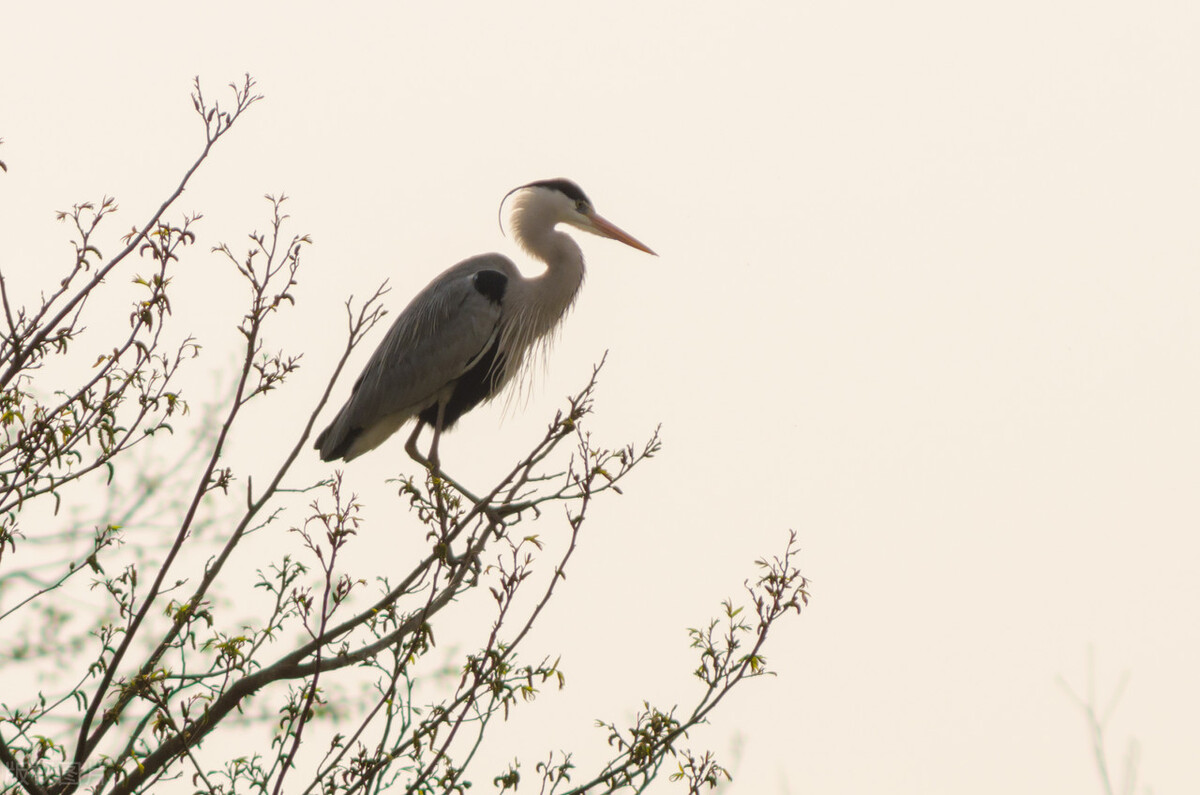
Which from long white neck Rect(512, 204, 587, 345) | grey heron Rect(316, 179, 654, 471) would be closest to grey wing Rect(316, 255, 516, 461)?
grey heron Rect(316, 179, 654, 471)

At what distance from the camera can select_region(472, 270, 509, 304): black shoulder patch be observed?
7.32 meters

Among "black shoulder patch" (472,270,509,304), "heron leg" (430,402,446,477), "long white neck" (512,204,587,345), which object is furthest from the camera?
"long white neck" (512,204,587,345)

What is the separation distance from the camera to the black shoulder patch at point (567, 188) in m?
7.73

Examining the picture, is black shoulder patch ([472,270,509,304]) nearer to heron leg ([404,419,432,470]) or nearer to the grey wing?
the grey wing

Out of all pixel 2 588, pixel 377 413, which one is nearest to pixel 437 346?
pixel 377 413

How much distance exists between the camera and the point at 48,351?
116 inches

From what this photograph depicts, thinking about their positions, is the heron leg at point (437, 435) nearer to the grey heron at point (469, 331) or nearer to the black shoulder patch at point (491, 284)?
the grey heron at point (469, 331)

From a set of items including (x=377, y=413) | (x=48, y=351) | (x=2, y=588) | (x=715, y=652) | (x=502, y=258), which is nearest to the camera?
(x=48, y=351)

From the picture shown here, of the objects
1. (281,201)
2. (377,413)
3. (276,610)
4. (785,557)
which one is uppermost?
(377,413)

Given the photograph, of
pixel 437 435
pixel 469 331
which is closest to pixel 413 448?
pixel 437 435

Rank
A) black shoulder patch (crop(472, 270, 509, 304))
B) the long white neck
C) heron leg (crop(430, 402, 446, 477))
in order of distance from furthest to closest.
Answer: the long white neck
black shoulder patch (crop(472, 270, 509, 304))
heron leg (crop(430, 402, 446, 477))

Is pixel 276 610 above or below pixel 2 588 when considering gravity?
below

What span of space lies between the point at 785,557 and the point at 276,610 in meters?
1.31

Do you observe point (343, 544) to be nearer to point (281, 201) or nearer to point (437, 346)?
point (281, 201)
